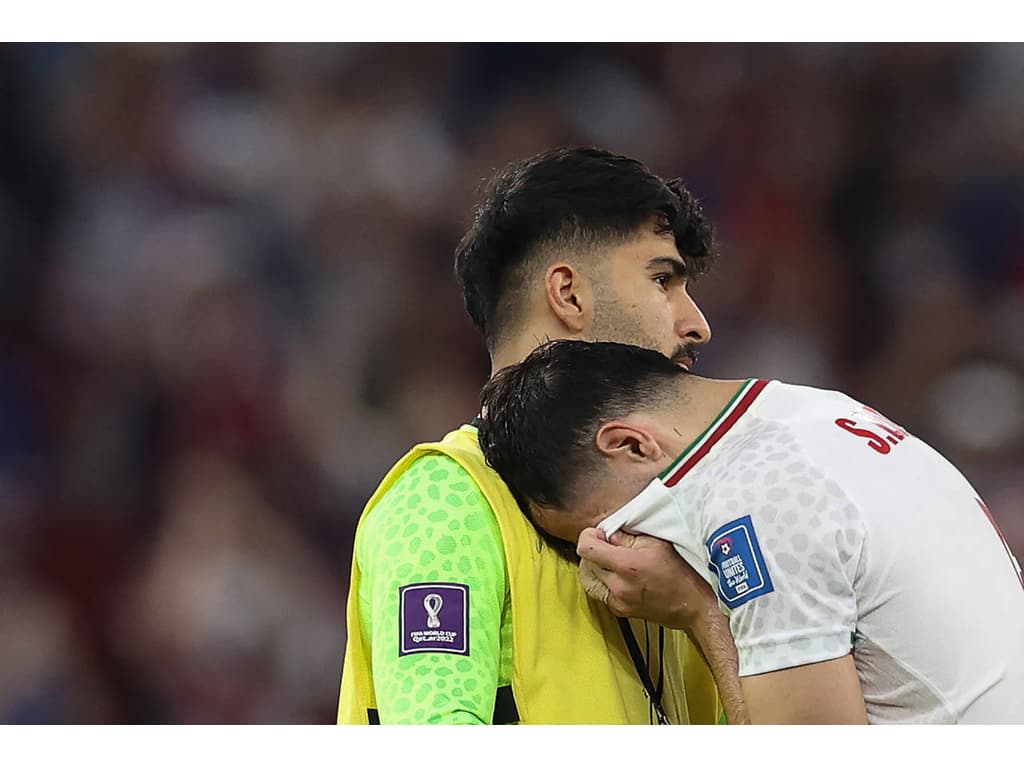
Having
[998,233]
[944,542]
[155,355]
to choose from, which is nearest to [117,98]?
[155,355]

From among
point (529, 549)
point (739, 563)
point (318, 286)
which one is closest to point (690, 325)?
point (529, 549)

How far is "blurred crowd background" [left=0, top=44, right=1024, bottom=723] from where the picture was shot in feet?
9.05

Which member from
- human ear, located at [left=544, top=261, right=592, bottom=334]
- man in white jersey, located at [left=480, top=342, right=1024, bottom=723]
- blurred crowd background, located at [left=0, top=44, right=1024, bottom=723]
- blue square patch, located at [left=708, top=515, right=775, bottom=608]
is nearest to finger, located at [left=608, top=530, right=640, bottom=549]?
man in white jersey, located at [left=480, top=342, right=1024, bottom=723]

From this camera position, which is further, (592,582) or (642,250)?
(642,250)

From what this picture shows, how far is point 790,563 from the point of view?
101 cm

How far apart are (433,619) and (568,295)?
48cm

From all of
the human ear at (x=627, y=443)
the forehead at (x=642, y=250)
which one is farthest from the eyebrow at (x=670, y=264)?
the human ear at (x=627, y=443)

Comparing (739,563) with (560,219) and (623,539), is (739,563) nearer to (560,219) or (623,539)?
(623,539)

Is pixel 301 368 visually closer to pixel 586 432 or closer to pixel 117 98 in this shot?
pixel 117 98

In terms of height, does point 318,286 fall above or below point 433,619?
above

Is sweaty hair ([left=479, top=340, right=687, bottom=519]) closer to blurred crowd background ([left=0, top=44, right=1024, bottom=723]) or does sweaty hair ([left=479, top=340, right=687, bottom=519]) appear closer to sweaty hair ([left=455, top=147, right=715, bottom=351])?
sweaty hair ([left=455, top=147, right=715, bottom=351])

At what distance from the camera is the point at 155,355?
2.83 meters

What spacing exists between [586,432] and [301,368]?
1.68 metres

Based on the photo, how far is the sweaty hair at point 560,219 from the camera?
1.49 meters
